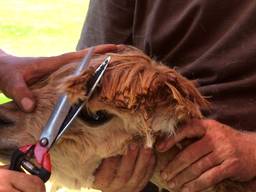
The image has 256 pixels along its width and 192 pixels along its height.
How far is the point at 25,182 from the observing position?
118 centimetres

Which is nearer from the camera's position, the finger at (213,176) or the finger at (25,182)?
the finger at (25,182)

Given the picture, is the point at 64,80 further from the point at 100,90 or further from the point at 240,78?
the point at 240,78

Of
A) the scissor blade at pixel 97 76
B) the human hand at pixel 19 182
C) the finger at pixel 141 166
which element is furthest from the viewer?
the finger at pixel 141 166

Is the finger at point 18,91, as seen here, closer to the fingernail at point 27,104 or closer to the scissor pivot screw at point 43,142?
the fingernail at point 27,104

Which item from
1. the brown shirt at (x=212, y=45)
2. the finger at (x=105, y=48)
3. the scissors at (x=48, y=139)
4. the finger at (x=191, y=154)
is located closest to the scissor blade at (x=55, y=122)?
the scissors at (x=48, y=139)

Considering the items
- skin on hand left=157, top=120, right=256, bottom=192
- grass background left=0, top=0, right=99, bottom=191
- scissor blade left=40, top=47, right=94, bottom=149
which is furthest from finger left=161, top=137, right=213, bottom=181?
grass background left=0, top=0, right=99, bottom=191

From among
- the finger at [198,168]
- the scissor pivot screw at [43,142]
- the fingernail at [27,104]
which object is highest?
the fingernail at [27,104]

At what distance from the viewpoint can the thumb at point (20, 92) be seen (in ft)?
4.54

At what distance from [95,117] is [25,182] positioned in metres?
0.27

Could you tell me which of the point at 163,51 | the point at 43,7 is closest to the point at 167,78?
the point at 163,51

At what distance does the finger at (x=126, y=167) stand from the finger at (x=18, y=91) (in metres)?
0.27

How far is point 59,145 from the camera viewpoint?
141cm

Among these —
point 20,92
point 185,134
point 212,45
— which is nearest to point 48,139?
point 20,92

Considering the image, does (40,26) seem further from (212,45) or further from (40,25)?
(212,45)
